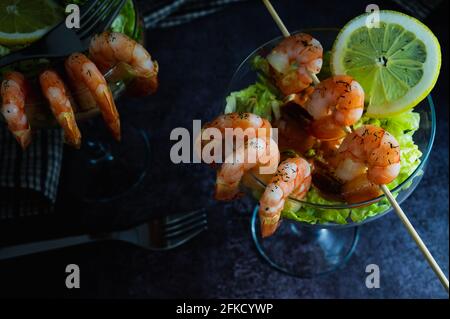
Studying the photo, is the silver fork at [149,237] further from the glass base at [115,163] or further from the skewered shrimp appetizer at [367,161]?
the skewered shrimp appetizer at [367,161]

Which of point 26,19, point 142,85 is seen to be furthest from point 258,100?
point 26,19

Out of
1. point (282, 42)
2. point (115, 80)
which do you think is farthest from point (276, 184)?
point (115, 80)

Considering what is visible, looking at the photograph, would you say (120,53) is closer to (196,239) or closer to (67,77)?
(67,77)

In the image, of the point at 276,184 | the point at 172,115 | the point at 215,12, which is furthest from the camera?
the point at 215,12

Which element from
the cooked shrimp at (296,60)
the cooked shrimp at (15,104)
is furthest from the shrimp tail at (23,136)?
the cooked shrimp at (296,60)

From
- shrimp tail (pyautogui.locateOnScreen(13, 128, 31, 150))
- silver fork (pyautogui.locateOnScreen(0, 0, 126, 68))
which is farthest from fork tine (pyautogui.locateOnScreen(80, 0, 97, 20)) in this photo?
shrimp tail (pyautogui.locateOnScreen(13, 128, 31, 150))
